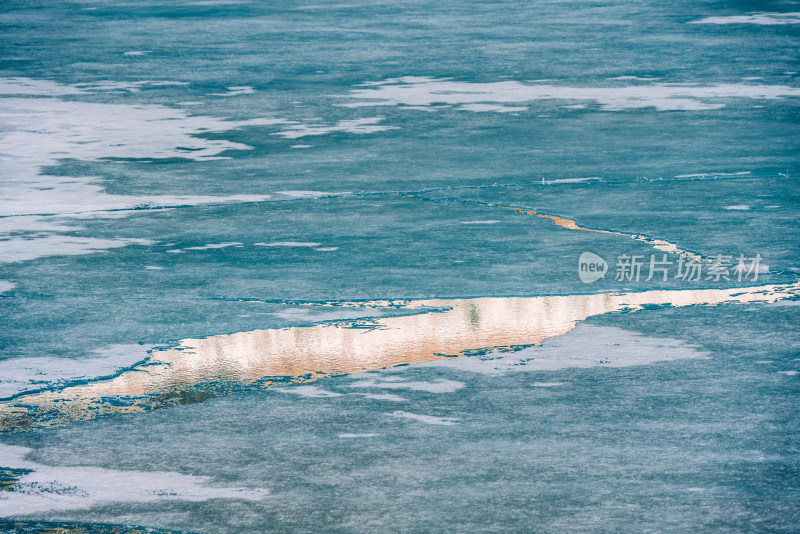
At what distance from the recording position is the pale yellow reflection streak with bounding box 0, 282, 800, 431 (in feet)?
13.9

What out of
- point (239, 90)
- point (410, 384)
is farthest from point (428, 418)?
point (239, 90)

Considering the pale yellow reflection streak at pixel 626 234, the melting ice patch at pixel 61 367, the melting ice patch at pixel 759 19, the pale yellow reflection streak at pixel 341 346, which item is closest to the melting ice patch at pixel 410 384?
the pale yellow reflection streak at pixel 341 346

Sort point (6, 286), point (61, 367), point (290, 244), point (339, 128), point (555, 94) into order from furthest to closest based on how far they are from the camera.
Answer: point (555, 94)
point (339, 128)
point (290, 244)
point (6, 286)
point (61, 367)

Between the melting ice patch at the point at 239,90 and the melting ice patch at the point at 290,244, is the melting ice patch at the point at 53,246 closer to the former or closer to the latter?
the melting ice patch at the point at 290,244

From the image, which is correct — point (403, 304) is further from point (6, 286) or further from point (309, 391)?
point (6, 286)

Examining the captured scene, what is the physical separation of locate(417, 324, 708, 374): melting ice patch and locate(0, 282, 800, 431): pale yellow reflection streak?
99 mm

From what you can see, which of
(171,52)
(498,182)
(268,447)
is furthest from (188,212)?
(171,52)

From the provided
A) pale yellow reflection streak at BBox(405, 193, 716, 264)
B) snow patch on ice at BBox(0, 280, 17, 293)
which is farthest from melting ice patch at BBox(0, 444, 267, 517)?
pale yellow reflection streak at BBox(405, 193, 716, 264)

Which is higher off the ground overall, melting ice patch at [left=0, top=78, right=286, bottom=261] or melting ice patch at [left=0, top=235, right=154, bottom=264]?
melting ice patch at [left=0, top=78, right=286, bottom=261]

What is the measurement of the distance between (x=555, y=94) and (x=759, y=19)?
568cm

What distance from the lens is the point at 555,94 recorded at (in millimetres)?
11375

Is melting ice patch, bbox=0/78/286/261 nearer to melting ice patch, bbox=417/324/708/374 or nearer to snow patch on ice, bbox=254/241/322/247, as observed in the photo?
snow patch on ice, bbox=254/241/322/247

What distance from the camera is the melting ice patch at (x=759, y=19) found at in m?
15.5

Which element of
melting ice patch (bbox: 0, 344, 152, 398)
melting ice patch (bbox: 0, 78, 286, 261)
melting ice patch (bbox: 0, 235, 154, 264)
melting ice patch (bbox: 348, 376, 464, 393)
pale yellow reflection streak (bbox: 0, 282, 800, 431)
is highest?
melting ice patch (bbox: 0, 78, 286, 261)
